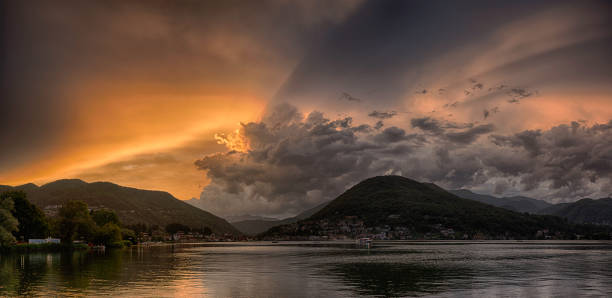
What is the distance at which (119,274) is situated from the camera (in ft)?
238

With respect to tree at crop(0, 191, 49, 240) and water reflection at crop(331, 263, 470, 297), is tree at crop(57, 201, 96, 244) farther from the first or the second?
water reflection at crop(331, 263, 470, 297)

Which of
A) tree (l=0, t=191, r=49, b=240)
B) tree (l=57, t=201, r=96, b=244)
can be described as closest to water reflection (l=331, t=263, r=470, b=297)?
tree (l=57, t=201, r=96, b=244)

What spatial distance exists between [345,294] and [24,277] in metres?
48.7

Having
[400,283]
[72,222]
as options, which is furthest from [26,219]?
[400,283]

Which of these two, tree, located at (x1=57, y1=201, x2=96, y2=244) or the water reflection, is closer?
the water reflection

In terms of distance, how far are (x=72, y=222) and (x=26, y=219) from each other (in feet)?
51.9

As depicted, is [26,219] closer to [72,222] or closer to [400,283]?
[72,222]

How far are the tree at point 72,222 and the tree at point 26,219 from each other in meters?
6.61

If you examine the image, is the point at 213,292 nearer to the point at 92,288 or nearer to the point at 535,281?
the point at 92,288

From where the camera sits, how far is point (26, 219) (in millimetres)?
169625

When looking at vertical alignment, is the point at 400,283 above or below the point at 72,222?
below

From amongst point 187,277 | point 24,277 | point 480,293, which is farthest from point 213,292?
point 24,277

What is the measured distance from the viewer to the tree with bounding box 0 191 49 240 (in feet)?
550

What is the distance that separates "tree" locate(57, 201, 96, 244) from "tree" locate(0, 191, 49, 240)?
21.7 ft
